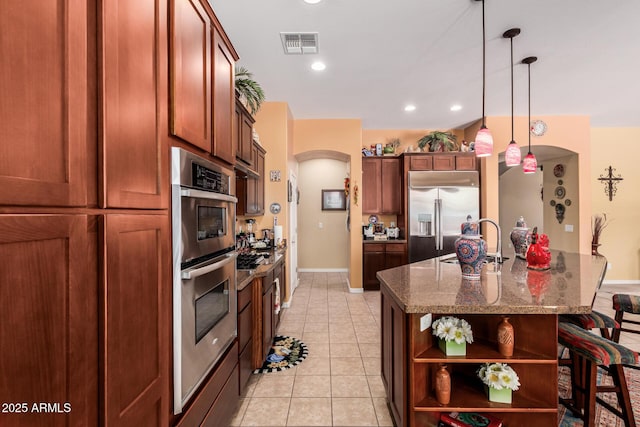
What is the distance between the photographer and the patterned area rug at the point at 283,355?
2.68 metres

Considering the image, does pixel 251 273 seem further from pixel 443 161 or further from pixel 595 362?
pixel 443 161

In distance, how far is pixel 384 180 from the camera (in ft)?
18.6

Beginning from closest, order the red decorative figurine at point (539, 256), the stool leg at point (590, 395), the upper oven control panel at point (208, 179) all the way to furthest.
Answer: the upper oven control panel at point (208, 179) < the stool leg at point (590, 395) < the red decorative figurine at point (539, 256)

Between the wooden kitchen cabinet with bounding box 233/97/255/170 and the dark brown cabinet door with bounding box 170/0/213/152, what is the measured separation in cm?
118

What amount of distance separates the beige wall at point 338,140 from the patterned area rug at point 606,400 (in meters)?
3.18

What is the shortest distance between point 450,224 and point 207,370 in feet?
15.6

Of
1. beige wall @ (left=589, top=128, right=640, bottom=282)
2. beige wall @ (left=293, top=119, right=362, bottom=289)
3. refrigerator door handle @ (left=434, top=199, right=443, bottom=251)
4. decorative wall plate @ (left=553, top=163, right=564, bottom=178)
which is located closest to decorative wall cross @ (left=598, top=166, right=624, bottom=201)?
beige wall @ (left=589, top=128, right=640, bottom=282)

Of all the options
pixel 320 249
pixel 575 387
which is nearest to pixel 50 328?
pixel 575 387

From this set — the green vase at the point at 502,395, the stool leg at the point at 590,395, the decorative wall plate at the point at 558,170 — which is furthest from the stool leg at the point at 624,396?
the decorative wall plate at the point at 558,170

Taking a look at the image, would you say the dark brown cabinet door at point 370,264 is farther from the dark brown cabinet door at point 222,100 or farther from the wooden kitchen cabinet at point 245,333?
the dark brown cabinet door at point 222,100

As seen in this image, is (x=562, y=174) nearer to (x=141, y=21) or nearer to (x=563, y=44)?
(x=563, y=44)

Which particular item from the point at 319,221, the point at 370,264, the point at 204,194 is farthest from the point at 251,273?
the point at 319,221

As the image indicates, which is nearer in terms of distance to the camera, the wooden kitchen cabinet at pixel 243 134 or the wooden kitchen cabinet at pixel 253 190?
the wooden kitchen cabinet at pixel 243 134

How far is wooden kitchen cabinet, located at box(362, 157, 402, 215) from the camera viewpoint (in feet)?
18.5
